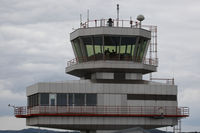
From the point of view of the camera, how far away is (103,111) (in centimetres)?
6750

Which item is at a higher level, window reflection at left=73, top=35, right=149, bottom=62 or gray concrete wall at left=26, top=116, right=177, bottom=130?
window reflection at left=73, top=35, right=149, bottom=62

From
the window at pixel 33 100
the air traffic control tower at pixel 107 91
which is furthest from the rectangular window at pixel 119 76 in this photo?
the window at pixel 33 100

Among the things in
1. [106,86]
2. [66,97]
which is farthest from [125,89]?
[66,97]

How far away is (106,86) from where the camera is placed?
68188mm

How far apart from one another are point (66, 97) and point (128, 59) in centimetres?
882

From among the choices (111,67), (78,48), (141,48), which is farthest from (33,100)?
(141,48)

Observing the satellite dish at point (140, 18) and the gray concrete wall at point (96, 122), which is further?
the satellite dish at point (140, 18)

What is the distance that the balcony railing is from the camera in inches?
2625

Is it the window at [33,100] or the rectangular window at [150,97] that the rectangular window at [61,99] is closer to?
the window at [33,100]

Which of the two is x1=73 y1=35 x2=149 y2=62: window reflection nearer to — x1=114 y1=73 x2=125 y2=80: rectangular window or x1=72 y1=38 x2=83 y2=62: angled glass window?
x1=72 y1=38 x2=83 y2=62: angled glass window

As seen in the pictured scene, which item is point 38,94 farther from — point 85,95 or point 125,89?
point 125,89

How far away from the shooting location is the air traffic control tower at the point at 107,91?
220ft

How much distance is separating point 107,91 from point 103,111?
2.38m

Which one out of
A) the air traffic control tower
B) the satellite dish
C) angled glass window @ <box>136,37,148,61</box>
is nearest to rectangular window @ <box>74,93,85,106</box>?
the air traffic control tower
